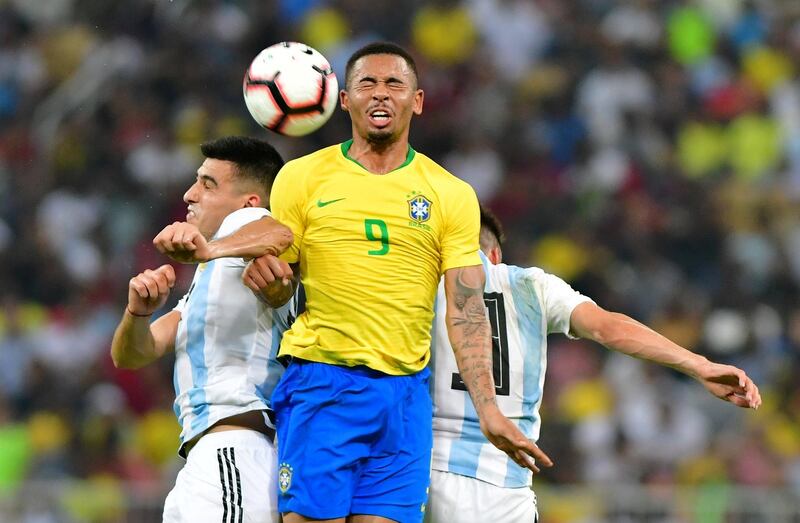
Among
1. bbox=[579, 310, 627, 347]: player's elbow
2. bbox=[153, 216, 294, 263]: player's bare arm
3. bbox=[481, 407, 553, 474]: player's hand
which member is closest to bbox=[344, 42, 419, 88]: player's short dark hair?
bbox=[153, 216, 294, 263]: player's bare arm

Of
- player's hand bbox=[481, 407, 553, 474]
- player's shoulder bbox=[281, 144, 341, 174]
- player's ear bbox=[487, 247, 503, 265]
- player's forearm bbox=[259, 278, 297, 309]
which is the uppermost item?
player's shoulder bbox=[281, 144, 341, 174]

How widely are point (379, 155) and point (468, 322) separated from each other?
0.70m

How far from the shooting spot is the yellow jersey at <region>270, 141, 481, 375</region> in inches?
195

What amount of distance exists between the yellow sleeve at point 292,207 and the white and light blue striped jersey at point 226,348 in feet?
0.35

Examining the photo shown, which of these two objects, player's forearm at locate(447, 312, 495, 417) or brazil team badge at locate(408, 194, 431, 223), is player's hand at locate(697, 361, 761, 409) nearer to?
player's forearm at locate(447, 312, 495, 417)

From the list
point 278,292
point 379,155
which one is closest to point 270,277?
point 278,292

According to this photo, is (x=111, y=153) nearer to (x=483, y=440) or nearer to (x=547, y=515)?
Answer: (x=547, y=515)

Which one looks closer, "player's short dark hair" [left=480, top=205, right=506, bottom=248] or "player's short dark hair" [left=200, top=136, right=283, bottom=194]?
"player's short dark hair" [left=200, top=136, right=283, bottom=194]

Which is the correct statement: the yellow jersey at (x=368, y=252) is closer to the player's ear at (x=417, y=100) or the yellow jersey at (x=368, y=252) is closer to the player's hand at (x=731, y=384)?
the player's ear at (x=417, y=100)

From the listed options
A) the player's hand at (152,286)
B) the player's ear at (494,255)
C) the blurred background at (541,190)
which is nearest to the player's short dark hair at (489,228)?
the player's ear at (494,255)

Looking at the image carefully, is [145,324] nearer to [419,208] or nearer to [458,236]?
[419,208]

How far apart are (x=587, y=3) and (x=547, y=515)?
5.99 meters

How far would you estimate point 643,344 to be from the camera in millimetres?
5398

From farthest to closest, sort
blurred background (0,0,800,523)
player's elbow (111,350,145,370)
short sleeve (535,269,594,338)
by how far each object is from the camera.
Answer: blurred background (0,0,800,523), short sleeve (535,269,594,338), player's elbow (111,350,145,370)
